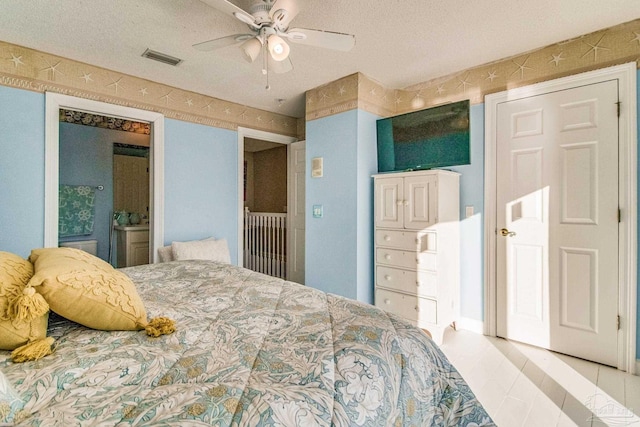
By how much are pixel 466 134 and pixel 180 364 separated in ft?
9.64

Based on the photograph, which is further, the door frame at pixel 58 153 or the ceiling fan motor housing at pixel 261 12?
the door frame at pixel 58 153

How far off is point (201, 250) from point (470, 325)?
110 inches

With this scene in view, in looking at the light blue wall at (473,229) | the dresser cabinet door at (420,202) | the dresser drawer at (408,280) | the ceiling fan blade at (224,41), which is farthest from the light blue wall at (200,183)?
the light blue wall at (473,229)

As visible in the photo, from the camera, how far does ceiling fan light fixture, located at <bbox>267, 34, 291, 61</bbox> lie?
6.12 ft

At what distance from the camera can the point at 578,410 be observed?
174 centimetres

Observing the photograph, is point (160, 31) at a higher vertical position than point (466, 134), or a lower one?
higher

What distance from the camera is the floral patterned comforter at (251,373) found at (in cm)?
66

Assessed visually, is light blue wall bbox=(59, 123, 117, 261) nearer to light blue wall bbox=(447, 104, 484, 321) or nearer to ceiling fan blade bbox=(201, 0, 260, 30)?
ceiling fan blade bbox=(201, 0, 260, 30)

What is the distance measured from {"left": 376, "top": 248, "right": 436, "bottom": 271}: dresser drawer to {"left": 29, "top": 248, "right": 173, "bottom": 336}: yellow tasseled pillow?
2.18m

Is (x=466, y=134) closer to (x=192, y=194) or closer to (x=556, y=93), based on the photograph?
(x=556, y=93)

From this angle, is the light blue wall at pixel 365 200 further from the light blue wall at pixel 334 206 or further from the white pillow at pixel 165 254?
the white pillow at pixel 165 254

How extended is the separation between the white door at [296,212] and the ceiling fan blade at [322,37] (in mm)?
2182

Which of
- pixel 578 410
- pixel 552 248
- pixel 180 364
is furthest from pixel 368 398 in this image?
pixel 552 248

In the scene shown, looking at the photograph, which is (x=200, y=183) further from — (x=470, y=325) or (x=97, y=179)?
(x=470, y=325)
